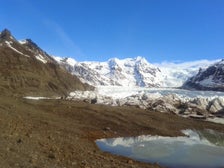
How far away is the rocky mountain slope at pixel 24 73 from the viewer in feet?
389

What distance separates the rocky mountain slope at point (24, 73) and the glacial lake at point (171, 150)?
237 feet

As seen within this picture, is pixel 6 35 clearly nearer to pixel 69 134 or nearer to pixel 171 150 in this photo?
pixel 69 134

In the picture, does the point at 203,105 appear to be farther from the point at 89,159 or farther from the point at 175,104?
the point at 89,159

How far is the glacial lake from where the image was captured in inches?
1105

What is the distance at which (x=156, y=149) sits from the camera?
33062 mm

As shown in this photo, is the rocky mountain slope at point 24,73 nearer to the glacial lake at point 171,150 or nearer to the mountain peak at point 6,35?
the mountain peak at point 6,35

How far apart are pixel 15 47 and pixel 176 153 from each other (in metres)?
149

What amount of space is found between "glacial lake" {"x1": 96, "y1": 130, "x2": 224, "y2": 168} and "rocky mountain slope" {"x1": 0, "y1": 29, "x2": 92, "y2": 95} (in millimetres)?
72281

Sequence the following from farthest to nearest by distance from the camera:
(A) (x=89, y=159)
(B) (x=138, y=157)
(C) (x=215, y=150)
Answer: (C) (x=215, y=150) → (B) (x=138, y=157) → (A) (x=89, y=159)

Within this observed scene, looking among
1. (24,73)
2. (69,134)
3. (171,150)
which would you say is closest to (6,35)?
(24,73)

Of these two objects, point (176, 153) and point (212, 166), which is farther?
point (176, 153)

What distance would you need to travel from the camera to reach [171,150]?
33125mm

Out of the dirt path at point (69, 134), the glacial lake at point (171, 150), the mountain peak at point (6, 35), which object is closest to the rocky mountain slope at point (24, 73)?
the mountain peak at point (6, 35)

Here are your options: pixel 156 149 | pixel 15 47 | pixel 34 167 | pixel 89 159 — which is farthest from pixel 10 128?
pixel 15 47
